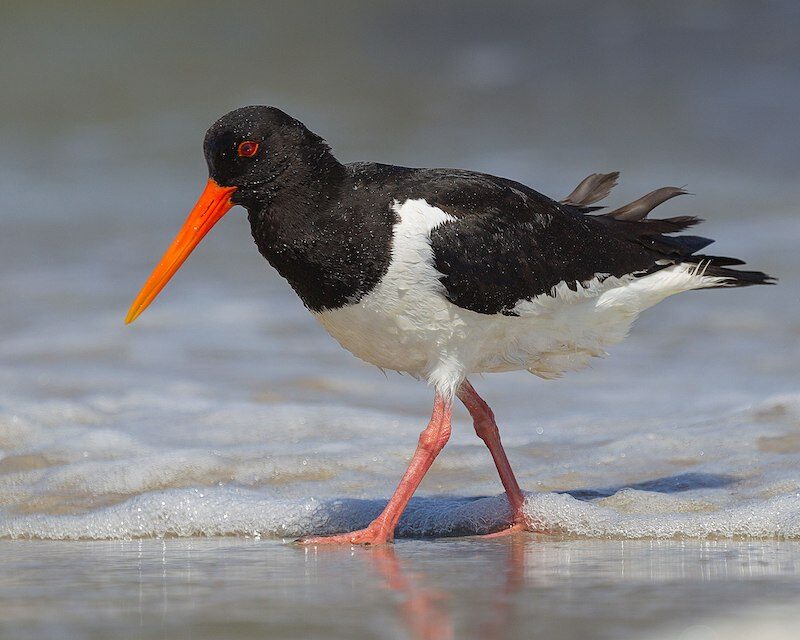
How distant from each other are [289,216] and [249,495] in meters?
1.22

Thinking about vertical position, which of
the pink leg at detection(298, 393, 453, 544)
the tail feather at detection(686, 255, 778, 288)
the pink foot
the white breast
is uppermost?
the tail feather at detection(686, 255, 778, 288)

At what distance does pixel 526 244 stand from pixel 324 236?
0.83 meters

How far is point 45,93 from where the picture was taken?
45.3ft

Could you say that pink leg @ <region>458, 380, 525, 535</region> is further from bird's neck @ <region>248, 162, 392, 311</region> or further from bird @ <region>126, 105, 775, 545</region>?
bird's neck @ <region>248, 162, 392, 311</region>

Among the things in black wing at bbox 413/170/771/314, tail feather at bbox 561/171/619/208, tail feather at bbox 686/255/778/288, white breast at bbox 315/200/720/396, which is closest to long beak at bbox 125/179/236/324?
white breast at bbox 315/200/720/396

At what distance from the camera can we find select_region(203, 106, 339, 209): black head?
4.73 m

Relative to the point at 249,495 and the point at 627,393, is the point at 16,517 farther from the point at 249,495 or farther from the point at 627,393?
the point at 627,393

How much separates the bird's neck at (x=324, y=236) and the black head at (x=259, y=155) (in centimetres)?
2

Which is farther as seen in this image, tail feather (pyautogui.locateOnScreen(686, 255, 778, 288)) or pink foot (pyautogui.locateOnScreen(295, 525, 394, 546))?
tail feather (pyautogui.locateOnScreen(686, 255, 778, 288))

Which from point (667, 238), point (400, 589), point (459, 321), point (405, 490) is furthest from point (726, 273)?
point (400, 589)

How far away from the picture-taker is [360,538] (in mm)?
4629

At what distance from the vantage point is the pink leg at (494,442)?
5.01 meters

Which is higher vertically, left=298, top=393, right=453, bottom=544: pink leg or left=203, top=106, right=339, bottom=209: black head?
A: left=203, top=106, right=339, bottom=209: black head

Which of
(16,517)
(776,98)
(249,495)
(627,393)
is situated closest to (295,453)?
(249,495)
